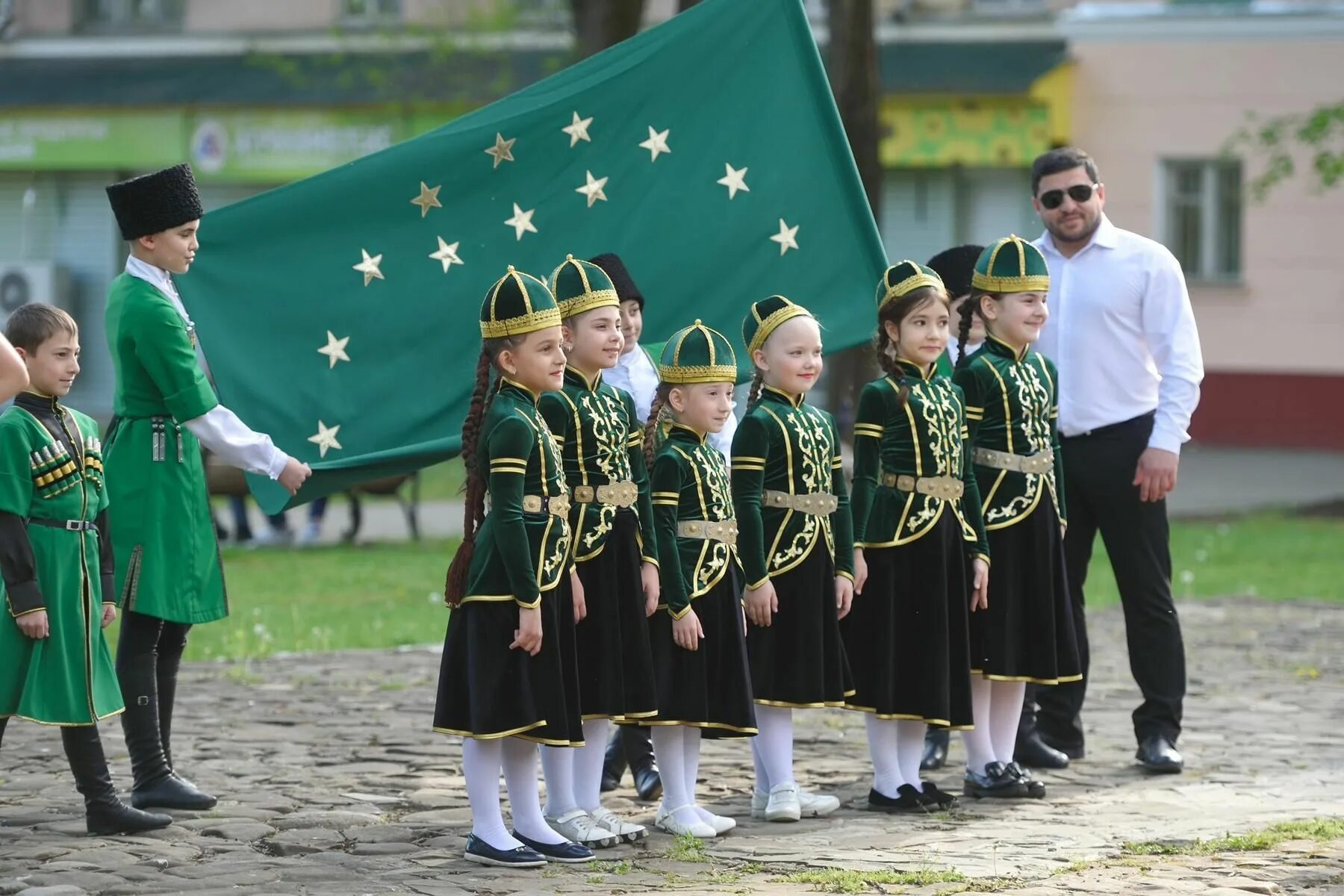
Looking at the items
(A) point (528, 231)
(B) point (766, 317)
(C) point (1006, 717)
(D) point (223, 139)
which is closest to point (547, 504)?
(B) point (766, 317)

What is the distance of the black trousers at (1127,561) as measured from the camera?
8.22 meters

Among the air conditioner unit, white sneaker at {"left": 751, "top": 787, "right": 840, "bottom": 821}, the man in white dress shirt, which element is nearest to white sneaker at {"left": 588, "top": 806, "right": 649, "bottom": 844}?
white sneaker at {"left": 751, "top": 787, "right": 840, "bottom": 821}

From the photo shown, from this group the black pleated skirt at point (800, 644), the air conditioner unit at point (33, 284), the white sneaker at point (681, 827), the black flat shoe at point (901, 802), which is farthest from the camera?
the air conditioner unit at point (33, 284)

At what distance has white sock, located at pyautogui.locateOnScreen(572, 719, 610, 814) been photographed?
22.3ft

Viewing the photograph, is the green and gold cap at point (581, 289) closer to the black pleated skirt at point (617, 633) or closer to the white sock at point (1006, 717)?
the black pleated skirt at point (617, 633)

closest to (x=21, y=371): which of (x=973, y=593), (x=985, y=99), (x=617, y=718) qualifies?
(x=617, y=718)

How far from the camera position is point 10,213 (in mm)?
35344

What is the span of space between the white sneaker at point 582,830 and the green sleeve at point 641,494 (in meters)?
0.82

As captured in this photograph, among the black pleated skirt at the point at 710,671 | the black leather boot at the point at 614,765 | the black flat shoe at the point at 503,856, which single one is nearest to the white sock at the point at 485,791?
the black flat shoe at the point at 503,856

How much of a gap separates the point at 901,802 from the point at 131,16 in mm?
29822

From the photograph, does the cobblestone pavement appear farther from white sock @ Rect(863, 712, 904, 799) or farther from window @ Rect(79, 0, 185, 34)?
window @ Rect(79, 0, 185, 34)

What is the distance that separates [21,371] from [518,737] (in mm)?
2302

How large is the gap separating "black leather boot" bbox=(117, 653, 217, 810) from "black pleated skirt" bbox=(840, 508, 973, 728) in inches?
87.9

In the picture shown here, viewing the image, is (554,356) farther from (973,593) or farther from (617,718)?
(973,593)
